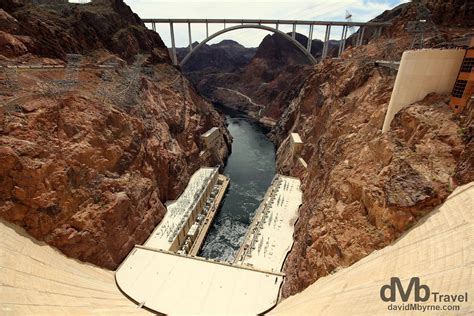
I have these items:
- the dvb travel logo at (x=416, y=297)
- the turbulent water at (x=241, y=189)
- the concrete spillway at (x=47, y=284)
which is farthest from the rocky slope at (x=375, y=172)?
the concrete spillway at (x=47, y=284)

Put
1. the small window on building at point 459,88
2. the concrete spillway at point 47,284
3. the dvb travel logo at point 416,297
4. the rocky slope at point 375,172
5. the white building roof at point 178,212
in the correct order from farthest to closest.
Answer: the white building roof at point 178,212
the small window on building at point 459,88
the rocky slope at point 375,172
the concrete spillway at point 47,284
the dvb travel logo at point 416,297

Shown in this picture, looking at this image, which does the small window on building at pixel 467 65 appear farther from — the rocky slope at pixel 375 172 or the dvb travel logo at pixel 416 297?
the dvb travel logo at pixel 416 297

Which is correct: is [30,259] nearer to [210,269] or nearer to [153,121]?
[210,269]

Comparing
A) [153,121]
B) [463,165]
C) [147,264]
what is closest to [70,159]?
[147,264]

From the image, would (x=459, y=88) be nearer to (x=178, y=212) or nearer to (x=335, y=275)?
(x=335, y=275)

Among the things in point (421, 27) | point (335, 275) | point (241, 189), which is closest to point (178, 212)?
point (241, 189)

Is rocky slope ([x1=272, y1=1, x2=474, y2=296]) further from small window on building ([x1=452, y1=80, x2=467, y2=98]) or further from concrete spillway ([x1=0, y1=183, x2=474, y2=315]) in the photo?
concrete spillway ([x1=0, y1=183, x2=474, y2=315])
